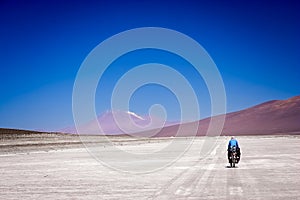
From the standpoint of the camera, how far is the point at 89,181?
56.7ft

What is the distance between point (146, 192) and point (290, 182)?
547 centimetres

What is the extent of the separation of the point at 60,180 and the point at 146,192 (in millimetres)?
5701

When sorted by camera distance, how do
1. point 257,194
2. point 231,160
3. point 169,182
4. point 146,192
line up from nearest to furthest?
point 257,194 < point 146,192 < point 169,182 < point 231,160

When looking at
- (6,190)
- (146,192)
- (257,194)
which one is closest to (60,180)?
(6,190)

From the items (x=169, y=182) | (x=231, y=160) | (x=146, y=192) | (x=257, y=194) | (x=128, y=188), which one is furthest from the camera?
(x=231, y=160)

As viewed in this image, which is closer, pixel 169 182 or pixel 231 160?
pixel 169 182

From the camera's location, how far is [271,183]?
15484 millimetres

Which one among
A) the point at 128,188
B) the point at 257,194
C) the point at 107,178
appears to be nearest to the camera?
the point at 257,194

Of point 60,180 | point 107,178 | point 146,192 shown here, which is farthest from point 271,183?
point 60,180

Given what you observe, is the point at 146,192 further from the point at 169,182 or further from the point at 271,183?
the point at 271,183

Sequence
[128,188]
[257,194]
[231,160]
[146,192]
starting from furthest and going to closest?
[231,160]
[128,188]
[146,192]
[257,194]

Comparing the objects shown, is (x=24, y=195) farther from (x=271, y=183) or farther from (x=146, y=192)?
(x=271, y=183)

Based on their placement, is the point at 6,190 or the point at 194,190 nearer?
the point at 194,190

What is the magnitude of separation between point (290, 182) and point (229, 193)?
3912mm
